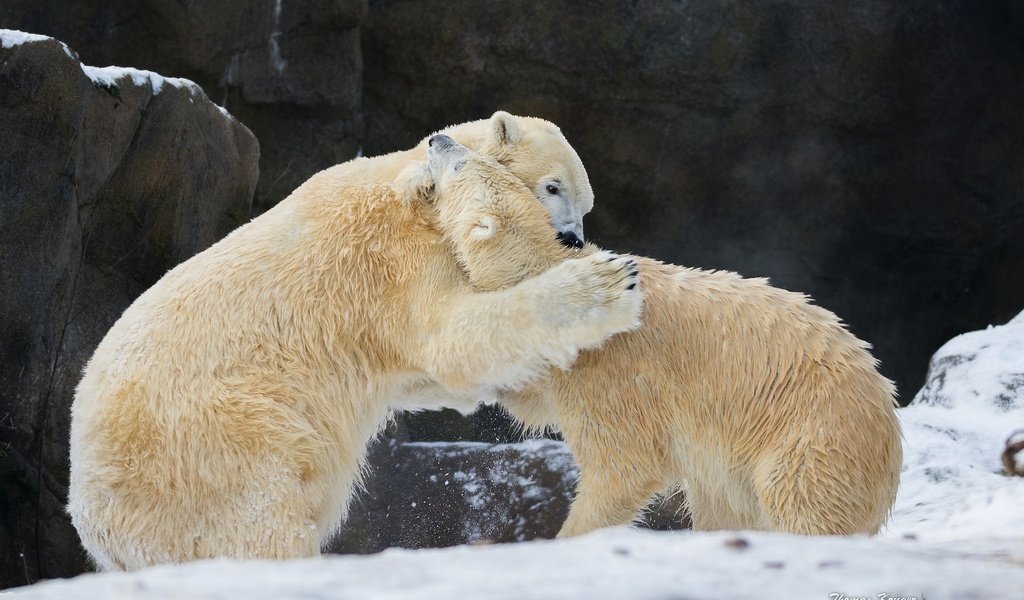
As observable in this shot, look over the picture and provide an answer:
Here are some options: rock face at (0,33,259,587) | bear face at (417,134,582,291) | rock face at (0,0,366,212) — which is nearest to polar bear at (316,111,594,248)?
bear face at (417,134,582,291)

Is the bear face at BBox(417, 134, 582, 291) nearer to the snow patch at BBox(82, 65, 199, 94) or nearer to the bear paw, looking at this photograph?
the bear paw

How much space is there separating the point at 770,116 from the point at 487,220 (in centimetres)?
625

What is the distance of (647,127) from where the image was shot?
915 centimetres

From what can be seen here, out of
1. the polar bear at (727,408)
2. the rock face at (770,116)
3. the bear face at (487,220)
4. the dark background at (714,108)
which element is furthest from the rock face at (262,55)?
the polar bear at (727,408)

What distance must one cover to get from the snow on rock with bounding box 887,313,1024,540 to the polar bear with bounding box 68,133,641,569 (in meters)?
1.98

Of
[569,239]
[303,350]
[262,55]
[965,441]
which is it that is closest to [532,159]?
[569,239]

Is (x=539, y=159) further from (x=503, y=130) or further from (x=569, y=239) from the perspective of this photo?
(x=569, y=239)

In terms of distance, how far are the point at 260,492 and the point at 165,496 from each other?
0.28m

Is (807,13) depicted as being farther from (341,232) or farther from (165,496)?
(165,496)

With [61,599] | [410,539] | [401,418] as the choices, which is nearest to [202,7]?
[401,418]

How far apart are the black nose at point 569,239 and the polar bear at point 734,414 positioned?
1.01ft

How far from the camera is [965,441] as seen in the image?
5.68 m

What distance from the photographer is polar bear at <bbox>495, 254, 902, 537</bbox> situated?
10.9 ft

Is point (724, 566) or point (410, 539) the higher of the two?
point (724, 566)
